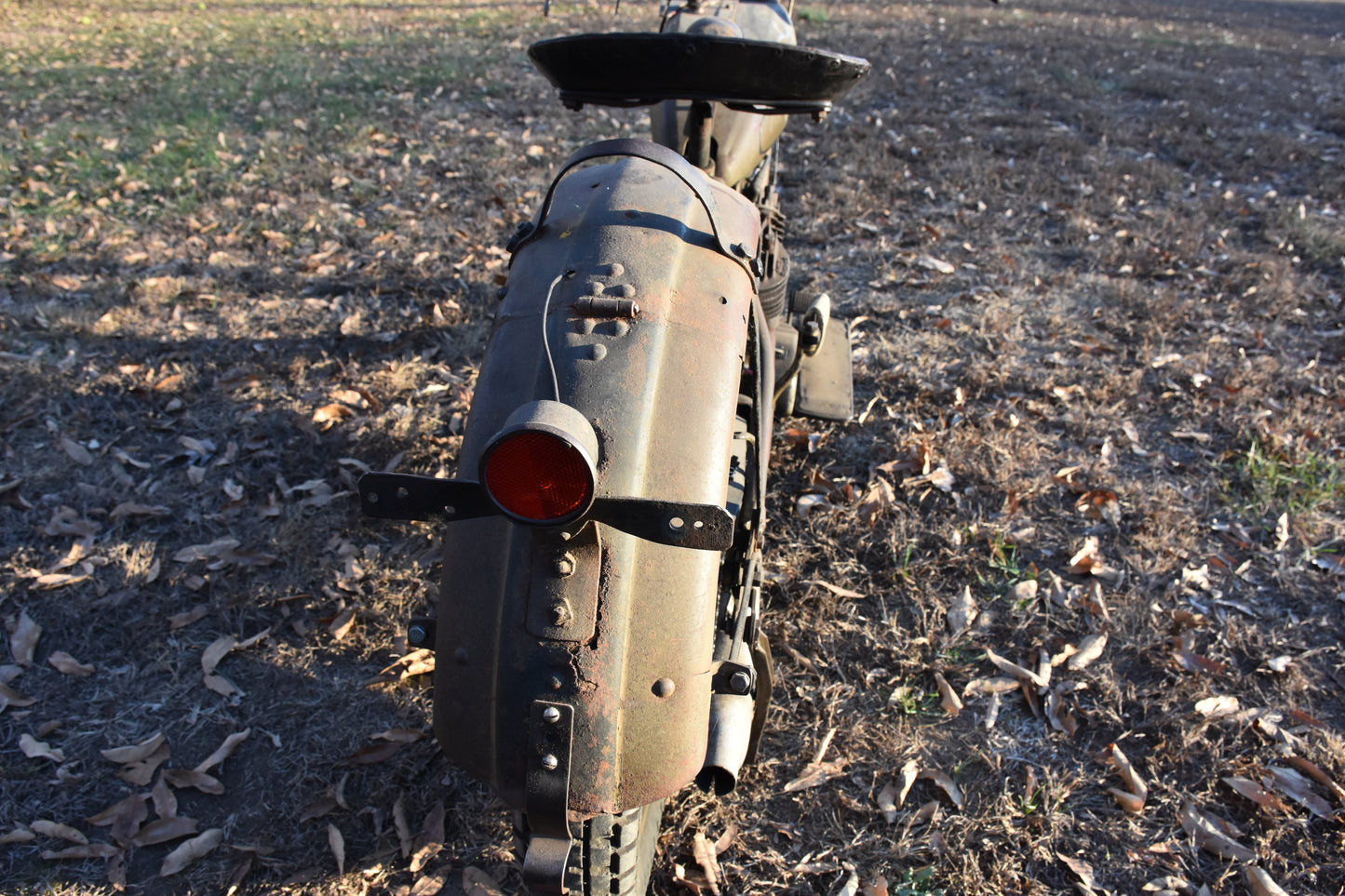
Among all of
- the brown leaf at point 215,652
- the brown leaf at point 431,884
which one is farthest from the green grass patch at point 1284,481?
the brown leaf at point 215,652

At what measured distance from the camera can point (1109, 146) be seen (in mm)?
7371

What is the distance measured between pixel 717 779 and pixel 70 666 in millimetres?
2409

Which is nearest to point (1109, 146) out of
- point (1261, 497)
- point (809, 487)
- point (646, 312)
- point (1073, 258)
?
point (1073, 258)

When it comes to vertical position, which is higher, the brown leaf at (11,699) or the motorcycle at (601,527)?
the motorcycle at (601,527)

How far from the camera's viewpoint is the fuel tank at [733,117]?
11.1ft

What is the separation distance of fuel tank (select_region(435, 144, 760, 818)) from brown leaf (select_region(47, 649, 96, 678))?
75.1 inches

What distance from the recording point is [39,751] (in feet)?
8.30

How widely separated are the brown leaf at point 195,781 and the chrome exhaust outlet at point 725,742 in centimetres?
159

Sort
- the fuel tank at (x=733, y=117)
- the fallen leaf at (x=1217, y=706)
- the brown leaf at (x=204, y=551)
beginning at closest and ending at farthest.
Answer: the fallen leaf at (x=1217, y=706) < the brown leaf at (x=204, y=551) < the fuel tank at (x=733, y=117)

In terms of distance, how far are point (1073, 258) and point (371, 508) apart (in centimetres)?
547

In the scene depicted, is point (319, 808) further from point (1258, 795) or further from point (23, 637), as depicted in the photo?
point (1258, 795)

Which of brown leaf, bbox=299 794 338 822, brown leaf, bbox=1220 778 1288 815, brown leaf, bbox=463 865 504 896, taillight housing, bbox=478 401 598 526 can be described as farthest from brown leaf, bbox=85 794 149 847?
brown leaf, bbox=1220 778 1288 815

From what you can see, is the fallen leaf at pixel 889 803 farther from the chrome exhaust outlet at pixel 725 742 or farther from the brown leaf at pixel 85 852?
the brown leaf at pixel 85 852

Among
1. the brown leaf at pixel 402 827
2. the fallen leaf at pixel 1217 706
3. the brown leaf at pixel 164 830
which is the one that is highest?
the fallen leaf at pixel 1217 706
